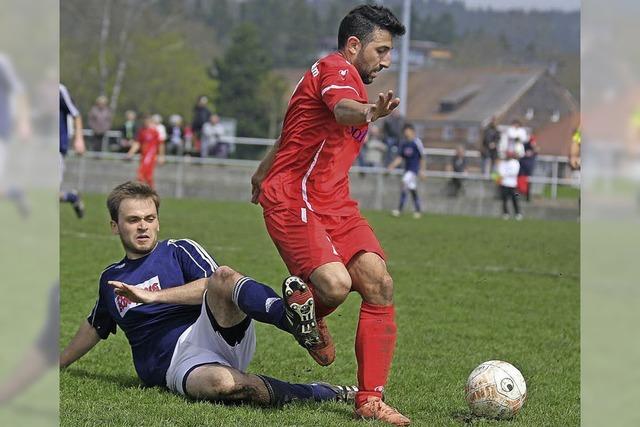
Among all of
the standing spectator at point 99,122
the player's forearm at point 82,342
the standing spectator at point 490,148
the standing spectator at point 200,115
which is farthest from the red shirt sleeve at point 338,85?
the standing spectator at point 99,122

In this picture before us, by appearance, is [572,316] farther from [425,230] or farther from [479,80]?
[479,80]

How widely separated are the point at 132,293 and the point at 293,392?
36.6 inches

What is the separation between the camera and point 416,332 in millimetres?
7527

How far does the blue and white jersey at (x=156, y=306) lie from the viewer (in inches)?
186

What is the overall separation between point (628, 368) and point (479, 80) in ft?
239

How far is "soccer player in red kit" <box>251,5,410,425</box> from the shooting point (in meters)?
4.25

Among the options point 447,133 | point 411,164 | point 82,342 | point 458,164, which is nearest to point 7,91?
point 82,342

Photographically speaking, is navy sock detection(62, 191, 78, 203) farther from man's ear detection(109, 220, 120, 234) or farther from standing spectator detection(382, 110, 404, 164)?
standing spectator detection(382, 110, 404, 164)

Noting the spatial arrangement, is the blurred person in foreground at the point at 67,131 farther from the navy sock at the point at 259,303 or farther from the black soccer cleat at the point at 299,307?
the black soccer cleat at the point at 299,307

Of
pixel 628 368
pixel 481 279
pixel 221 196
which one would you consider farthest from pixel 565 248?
pixel 628 368

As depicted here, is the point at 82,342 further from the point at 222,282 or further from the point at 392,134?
the point at 392,134

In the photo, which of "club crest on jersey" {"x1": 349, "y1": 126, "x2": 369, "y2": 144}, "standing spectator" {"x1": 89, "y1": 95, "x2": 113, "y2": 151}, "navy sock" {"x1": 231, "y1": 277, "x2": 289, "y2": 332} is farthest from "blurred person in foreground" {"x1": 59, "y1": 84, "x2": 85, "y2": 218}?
"standing spectator" {"x1": 89, "y1": 95, "x2": 113, "y2": 151}

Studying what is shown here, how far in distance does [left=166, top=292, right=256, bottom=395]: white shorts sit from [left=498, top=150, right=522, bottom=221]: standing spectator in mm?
19386

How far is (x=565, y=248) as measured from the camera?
16.6 meters
